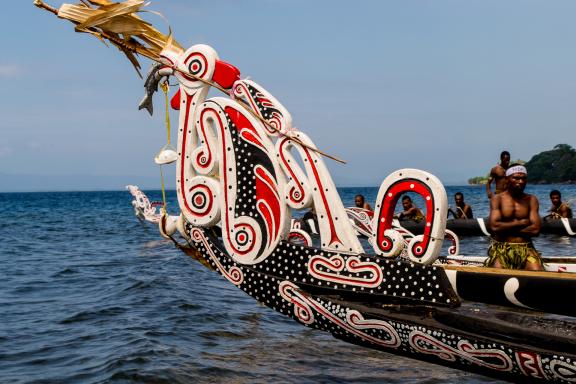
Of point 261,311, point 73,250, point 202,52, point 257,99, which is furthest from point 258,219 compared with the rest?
point 73,250

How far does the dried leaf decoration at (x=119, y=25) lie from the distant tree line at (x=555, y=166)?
110163 mm

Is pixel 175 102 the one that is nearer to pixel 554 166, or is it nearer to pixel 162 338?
pixel 162 338

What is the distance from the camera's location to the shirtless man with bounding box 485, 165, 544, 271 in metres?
6.15

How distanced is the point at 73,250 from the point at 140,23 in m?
14.5

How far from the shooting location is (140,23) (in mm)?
6551

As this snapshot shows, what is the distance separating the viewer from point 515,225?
6242mm

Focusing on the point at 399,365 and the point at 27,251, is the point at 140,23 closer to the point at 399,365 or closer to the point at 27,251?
the point at 399,365

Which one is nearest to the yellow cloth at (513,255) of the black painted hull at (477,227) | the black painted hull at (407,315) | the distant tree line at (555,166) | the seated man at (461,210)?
the black painted hull at (407,315)

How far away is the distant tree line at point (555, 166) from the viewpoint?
10856 centimetres

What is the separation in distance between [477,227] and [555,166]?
4104 inches

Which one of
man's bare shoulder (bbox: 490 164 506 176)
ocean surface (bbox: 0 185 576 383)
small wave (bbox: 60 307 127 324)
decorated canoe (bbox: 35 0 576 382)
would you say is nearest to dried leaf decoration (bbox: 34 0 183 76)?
decorated canoe (bbox: 35 0 576 382)

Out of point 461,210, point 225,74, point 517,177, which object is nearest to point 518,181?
point 517,177

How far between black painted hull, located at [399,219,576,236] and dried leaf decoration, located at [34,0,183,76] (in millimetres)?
11601

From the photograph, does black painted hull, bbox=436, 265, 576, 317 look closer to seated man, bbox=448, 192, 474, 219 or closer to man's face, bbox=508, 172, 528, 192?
man's face, bbox=508, 172, 528, 192
